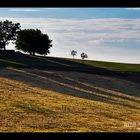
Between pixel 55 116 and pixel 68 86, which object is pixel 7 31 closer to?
pixel 68 86

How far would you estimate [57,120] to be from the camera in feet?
37.0

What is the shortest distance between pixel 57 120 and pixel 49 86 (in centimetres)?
1083

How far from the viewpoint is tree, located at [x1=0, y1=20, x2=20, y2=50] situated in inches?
1790

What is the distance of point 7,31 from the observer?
47.6 meters

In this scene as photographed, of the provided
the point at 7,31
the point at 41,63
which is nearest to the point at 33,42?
the point at 7,31

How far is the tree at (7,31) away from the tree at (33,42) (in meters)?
0.94

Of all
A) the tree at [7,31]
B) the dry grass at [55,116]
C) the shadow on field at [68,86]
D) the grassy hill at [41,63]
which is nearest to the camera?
the dry grass at [55,116]

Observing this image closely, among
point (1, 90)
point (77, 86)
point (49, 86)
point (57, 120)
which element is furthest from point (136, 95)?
point (57, 120)

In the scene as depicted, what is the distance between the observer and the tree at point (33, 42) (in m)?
47.2
